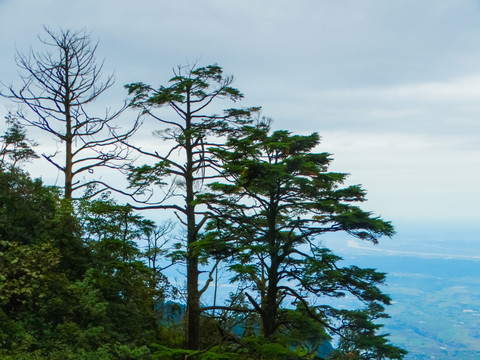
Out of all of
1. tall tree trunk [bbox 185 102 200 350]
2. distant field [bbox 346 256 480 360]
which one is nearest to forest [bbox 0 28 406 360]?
tall tree trunk [bbox 185 102 200 350]

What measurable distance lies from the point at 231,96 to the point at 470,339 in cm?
13523

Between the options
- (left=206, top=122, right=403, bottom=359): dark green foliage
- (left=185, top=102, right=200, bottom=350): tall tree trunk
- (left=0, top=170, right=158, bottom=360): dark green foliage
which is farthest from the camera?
(left=185, top=102, right=200, bottom=350): tall tree trunk

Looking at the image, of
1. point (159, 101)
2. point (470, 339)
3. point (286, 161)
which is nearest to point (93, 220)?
point (159, 101)

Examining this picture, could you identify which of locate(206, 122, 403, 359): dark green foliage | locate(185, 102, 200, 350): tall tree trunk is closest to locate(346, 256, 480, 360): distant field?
locate(185, 102, 200, 350): tall tree trunk

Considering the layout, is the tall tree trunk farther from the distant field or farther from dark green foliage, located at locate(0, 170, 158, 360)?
the distant field

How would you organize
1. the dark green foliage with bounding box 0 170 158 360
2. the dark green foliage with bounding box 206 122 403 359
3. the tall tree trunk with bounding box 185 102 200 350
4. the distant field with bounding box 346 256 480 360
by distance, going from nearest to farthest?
the dark green foliage with bounding box 0 170 158 360 < the dark green foliage with bounding box 206 122 403 359 < the tall tree trunk with bounding box 185 102 200 350 < the distant field with bounding box 346 256 480 360

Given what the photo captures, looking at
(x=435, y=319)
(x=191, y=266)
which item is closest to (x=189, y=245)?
(x=191, y=266)

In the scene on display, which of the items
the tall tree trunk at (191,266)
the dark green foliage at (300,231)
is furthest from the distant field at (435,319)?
the dark green foliage at (300,231)

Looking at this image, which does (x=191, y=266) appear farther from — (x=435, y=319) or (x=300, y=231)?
(x=435, y=319)

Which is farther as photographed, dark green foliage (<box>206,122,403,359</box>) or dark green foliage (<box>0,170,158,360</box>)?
dark green foliage (<box>206,122,403,359</box>)

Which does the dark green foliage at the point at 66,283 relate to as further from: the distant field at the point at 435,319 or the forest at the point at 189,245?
the distant field at the point at 435,319

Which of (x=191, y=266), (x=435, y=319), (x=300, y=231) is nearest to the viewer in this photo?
(x=300, y=231)

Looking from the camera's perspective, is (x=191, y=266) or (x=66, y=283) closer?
(x=66, y=283)

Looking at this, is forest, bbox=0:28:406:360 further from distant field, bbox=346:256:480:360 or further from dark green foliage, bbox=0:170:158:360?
distant field, bbox=346:256:480:360
